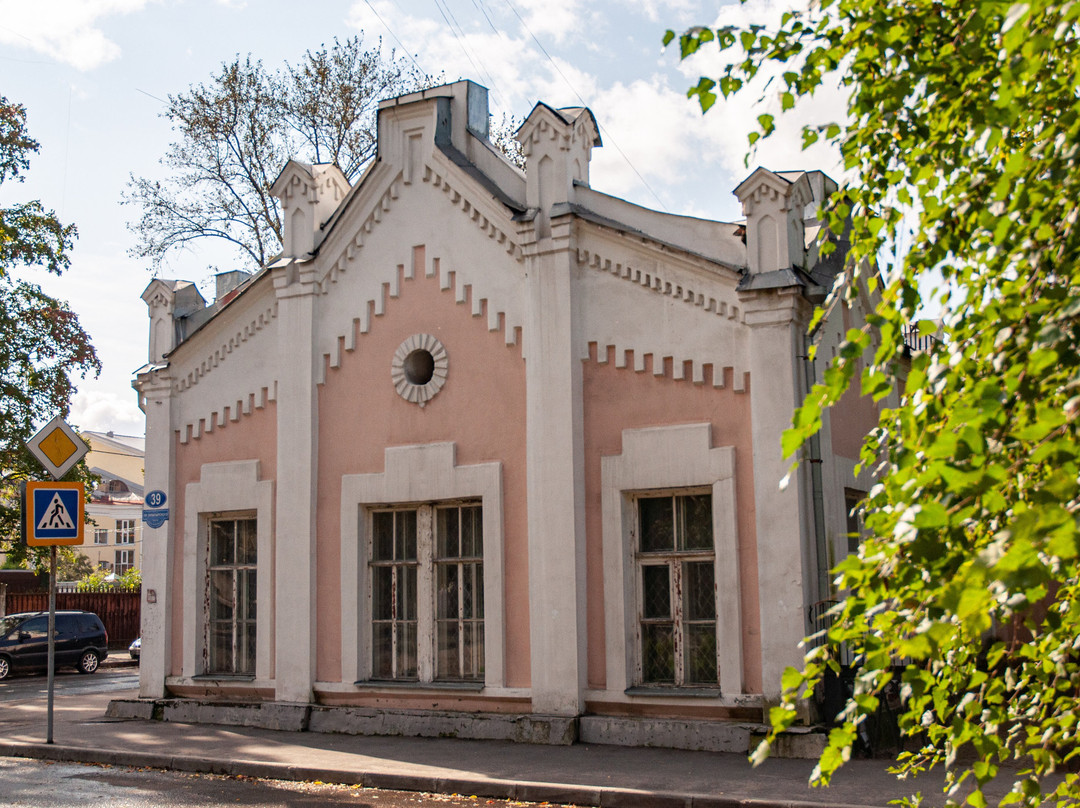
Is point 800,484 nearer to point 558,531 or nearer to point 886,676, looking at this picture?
point 558,531

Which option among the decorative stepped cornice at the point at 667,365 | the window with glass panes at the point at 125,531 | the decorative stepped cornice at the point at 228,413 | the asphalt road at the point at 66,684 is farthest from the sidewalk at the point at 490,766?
the window with glass panes at the point at 125,531

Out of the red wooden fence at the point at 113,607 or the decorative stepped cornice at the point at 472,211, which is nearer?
the decorative stepped cornice at the point at 472,211

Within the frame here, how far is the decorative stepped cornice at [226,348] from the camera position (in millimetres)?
13750

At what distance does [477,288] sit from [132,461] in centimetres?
6908

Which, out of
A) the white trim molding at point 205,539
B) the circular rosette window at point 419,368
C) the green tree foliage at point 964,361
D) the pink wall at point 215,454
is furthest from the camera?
the pink wall at point 215,454

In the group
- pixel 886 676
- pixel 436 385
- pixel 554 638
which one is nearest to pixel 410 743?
pixel 554 638

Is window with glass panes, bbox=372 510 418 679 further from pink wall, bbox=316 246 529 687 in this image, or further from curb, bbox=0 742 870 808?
curb, bbox=0 742 870 808

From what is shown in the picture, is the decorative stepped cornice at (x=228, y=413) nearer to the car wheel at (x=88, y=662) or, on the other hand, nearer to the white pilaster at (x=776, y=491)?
the white pilaster at (x=776, y=491)

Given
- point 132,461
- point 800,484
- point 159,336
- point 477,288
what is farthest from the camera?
point 132,461

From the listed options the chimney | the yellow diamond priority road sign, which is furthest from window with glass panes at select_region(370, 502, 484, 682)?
the chimney

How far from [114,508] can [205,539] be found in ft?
193

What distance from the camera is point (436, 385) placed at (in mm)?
12320

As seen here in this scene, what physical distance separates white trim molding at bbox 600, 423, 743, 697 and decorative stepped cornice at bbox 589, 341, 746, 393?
1.55ft

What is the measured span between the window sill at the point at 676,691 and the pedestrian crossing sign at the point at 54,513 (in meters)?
6.21
